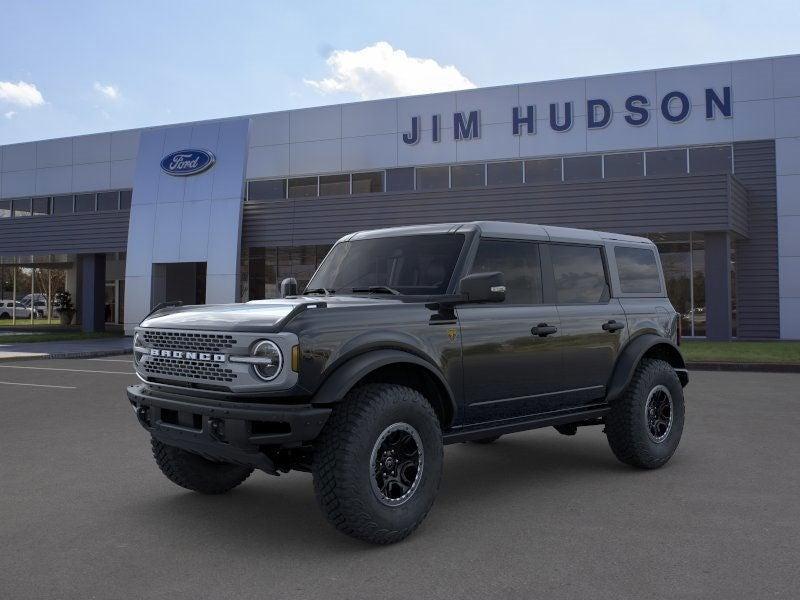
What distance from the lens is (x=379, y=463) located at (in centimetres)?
430

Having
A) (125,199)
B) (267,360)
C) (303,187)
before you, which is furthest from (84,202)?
(267,360)

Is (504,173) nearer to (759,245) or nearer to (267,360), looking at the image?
(759,245)

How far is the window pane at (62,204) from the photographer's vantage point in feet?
105

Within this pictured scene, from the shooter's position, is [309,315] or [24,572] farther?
[309,315]

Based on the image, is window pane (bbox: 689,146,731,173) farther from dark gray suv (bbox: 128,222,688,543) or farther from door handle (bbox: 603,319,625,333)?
door handle (bbox: 603,319,625,333)

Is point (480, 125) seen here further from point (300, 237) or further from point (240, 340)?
point (240, 340)

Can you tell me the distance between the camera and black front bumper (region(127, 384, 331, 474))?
3.97m

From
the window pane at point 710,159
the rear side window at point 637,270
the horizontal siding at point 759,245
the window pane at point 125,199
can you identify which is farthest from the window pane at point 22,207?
the rear side window at point 637,270

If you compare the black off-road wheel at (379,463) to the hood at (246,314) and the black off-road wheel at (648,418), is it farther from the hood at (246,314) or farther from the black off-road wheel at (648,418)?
the black off-road wheel at (648,418)

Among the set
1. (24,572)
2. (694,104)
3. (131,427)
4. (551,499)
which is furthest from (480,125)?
(24,572)

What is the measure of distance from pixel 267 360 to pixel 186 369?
0.73 m

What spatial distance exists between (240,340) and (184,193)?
75.7 ft

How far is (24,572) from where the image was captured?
3.83m

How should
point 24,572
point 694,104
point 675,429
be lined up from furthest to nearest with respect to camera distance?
1. point 694,104
2. point 675,429
3. point 24,572
